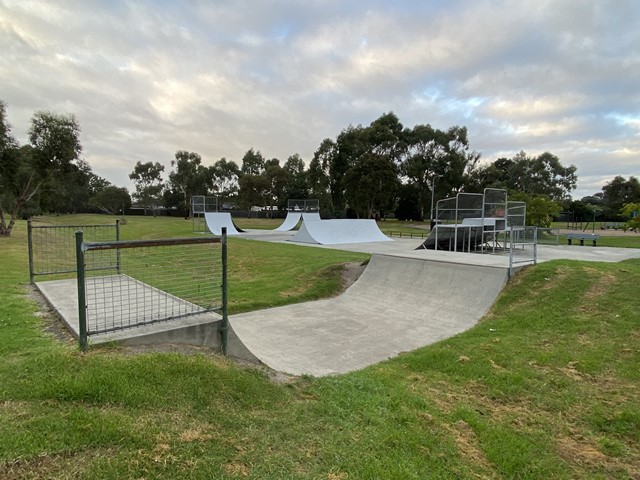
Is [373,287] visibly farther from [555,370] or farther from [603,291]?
[555,370]

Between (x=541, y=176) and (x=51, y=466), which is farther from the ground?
(x=541, y=176)

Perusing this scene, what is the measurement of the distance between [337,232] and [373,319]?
14.0 meters

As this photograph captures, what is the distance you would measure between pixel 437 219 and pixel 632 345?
10460mm

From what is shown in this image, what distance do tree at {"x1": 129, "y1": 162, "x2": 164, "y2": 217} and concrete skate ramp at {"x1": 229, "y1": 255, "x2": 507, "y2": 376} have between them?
62.7m

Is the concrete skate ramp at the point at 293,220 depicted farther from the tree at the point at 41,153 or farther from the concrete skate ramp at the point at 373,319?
the concrete skate ramp at the point at 373,319

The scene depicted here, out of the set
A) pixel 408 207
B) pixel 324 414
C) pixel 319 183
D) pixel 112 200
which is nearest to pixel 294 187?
pixel 319 183

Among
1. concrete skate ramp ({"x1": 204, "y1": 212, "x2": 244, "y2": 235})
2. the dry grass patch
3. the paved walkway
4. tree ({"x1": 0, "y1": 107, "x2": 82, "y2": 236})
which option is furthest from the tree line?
the dry grass patch

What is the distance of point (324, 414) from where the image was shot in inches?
124

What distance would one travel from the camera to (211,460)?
2260mm

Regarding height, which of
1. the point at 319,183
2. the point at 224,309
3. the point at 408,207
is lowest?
the point at 224,309

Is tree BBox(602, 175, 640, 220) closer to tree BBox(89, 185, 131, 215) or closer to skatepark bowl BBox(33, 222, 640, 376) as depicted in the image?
skatepark bowl BBox(33, 222, 640, 376)

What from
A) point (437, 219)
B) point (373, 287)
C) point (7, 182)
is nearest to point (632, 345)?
point (373, 287)

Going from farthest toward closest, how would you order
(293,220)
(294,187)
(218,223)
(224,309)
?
(294,187)
(293,220)
(218,223)
(224,309)

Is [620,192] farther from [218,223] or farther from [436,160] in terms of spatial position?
[218,223]
